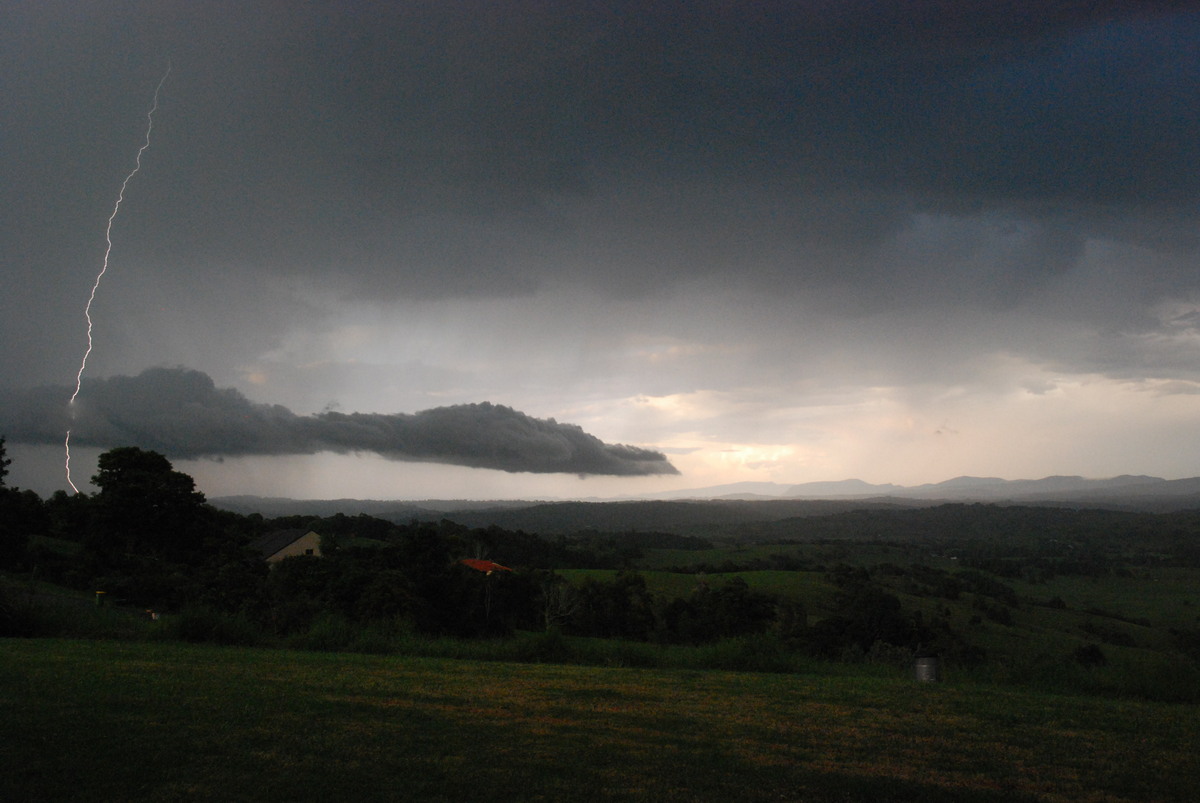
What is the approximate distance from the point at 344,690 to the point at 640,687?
3932mm

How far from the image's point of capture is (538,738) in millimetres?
6508

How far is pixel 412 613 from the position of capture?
100ft

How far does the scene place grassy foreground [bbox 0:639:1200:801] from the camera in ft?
16.8

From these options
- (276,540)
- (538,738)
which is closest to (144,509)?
(276,540)

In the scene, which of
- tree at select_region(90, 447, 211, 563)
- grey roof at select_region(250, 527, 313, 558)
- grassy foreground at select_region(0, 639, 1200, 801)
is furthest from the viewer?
grey roof at select_region(250, 527, 313, 558)

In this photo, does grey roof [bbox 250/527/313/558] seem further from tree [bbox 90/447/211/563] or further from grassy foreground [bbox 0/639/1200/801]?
grassy foreground [bbox 0/639/1200/801]

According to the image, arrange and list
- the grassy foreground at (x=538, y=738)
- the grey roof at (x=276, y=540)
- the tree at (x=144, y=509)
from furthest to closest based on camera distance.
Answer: the grey roof at (x=276, y=540), the tree at (x=144, y=509), the grassy foreground at (x=538, y=738)

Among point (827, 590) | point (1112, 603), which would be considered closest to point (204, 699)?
point (827, 590)

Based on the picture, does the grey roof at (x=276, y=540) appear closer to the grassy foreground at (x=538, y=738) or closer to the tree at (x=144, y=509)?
the tree at (x=144, y=509)

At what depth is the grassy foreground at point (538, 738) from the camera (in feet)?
16.8

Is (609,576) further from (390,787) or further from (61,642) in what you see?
(390,787)

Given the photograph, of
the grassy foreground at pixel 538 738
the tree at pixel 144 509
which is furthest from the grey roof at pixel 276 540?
the grassy foreground at pixel 538 738

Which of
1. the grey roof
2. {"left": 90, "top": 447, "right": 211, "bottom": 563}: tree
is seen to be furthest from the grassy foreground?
the grey roof

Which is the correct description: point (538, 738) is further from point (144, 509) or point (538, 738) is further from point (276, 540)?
point (276, 540)
